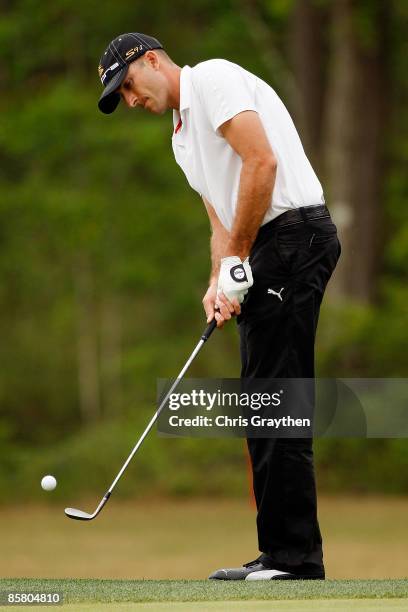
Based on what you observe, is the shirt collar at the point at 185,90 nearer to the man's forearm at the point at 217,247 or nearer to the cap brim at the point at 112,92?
the cap brim at the point at 112,92

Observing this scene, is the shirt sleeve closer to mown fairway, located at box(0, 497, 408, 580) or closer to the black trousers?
the black trousers

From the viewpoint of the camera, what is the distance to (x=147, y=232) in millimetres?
14242

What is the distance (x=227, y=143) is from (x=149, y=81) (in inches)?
13.6

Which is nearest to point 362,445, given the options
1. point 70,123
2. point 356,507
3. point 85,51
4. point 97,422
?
point 356,507

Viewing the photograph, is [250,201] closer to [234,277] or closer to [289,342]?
[234,277]

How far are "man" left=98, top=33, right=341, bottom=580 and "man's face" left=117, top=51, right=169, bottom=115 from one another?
0.08 feet

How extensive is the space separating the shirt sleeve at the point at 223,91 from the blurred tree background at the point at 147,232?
822 centimetres

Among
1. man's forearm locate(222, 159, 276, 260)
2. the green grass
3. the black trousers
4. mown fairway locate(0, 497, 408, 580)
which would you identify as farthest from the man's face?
mown fairway locate(0, 497, 408, 580)

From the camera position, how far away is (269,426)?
402 centimetres

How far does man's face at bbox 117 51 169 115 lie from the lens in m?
4.14

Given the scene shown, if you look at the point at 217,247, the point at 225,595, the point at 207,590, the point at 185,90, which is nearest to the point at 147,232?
the point at 217,247

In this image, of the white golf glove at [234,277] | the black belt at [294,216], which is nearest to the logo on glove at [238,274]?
the white golf glove at [234,277]

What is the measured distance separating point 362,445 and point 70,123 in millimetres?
4468

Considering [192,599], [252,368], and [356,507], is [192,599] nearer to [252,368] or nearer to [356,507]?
[252,368]
